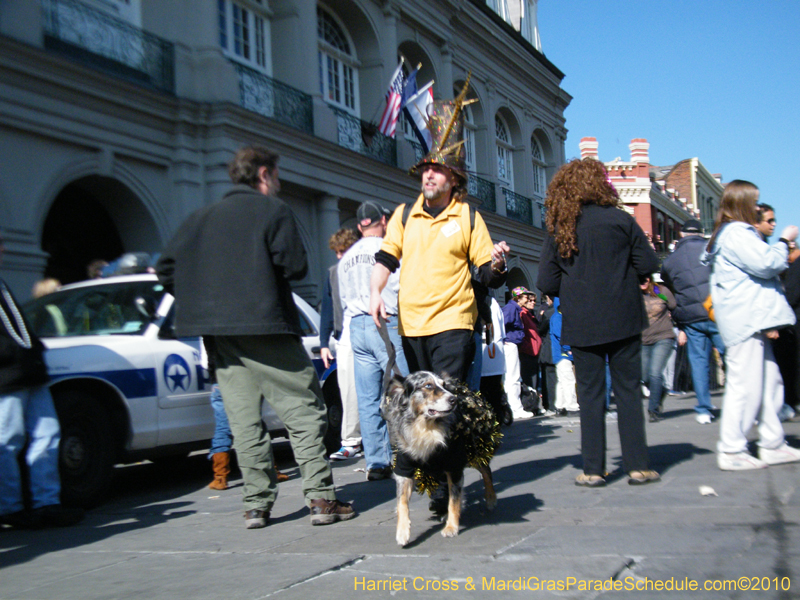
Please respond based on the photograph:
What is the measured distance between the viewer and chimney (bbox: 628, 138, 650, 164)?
55.2 m

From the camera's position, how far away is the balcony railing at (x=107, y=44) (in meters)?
12.5

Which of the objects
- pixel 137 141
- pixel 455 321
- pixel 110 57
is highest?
pixel 110 57

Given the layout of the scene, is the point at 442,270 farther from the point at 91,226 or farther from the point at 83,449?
the point at 91,226

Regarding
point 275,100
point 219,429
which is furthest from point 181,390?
point 275,100

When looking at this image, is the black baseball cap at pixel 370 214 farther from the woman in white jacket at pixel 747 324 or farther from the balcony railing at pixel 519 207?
the balcony railing at pixel 519 207

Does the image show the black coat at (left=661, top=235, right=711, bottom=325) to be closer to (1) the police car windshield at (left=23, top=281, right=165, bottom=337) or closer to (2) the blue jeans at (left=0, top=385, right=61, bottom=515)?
(1) the police car windshield at (left=23, top=281, right=165, bottom=337)

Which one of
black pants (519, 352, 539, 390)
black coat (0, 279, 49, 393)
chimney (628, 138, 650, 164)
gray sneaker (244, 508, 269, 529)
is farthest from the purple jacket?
chimney (628, 138, 650, 164)

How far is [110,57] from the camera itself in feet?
44.2

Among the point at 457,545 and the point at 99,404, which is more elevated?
the point at 99,404

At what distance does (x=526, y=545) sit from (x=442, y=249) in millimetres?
1772

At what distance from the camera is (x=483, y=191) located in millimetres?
28047

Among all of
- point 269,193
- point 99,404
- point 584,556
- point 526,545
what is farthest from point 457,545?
point 99,404

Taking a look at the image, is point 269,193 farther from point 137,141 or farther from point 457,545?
point 137,141

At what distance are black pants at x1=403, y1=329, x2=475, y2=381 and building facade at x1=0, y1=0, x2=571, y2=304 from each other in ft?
28.2
